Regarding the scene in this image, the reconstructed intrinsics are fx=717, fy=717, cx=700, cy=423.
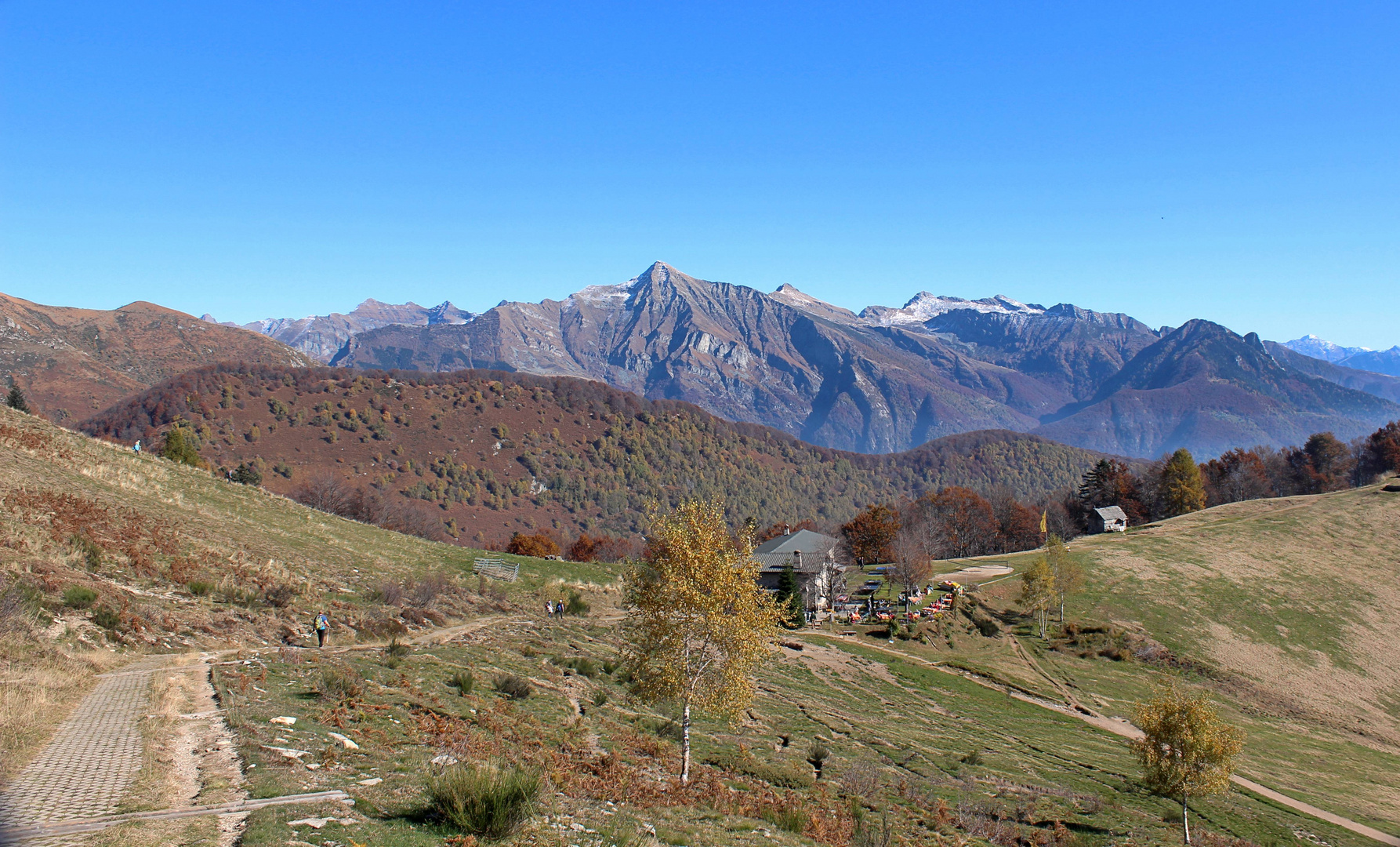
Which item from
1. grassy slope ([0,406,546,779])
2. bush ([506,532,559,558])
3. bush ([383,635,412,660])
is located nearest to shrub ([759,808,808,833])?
bush ([383,635,412,660])

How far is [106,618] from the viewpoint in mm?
19141

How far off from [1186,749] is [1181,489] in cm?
10911

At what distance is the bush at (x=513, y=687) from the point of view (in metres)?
21.1

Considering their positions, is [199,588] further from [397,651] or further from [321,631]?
[397,651]

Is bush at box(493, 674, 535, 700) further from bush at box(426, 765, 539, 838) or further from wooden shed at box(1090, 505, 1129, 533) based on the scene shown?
wooden shed at box(1090, 505, 1129, 533)

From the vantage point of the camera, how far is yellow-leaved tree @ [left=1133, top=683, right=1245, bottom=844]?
25.9 metres

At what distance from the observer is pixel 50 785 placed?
32.2 feet

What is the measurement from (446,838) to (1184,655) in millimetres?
63940

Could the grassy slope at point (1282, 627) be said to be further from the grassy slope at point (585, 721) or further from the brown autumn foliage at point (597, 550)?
the brown autumn foliage at point (597, 550)

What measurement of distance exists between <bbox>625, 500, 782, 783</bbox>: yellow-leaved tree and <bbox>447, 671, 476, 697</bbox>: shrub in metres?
4.67

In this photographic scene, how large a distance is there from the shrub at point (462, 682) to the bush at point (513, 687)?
815 millimetres

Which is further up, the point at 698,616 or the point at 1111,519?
the point at 1111,519

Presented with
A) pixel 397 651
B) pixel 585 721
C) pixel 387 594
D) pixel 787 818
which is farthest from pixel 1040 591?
pixel 397 651

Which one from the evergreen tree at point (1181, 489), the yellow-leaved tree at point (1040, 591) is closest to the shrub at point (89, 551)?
the yellow-leaved tree at point (1040, 591)
